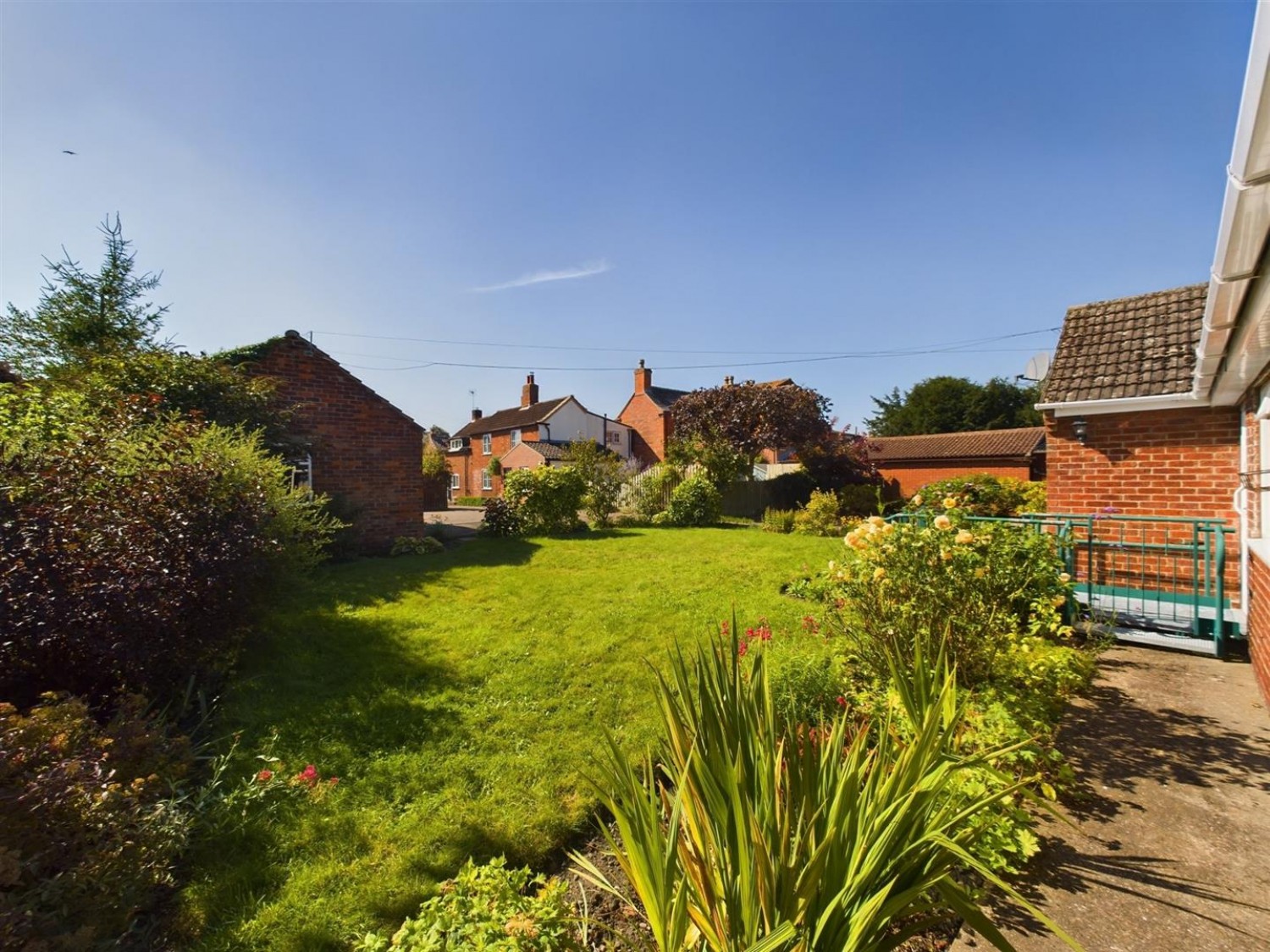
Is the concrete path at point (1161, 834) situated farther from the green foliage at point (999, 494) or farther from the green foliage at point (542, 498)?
the green foliage at point (542, 498)

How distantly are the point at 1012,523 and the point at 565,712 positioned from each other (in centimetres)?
515

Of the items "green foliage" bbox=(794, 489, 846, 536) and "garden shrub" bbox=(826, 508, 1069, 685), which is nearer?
"garden shrub" bbox=(826, 508, 1069, 685)

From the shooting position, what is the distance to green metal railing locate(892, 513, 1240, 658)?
216 inches

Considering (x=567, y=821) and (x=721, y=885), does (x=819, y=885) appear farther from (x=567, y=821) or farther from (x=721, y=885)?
(x=567, y=821)

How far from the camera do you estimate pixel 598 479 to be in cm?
1622

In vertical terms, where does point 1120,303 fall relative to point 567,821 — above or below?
above

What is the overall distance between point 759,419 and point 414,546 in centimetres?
1380

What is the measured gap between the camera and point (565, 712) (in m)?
4.38

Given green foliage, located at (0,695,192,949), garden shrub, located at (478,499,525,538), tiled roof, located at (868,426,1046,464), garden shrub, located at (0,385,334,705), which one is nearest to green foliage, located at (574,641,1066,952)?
green foliage, located at (0,695,192,949)

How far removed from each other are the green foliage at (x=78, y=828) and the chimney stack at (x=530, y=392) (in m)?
38.5

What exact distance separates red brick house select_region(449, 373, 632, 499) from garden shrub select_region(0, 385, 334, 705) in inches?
1080

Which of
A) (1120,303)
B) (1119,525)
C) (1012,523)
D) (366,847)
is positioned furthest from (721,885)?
(1120,303)

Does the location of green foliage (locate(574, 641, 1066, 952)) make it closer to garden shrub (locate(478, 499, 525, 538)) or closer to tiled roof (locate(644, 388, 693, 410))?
garden shrub (locate(478, 499, 525, 538))

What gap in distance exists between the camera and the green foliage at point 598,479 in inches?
631
